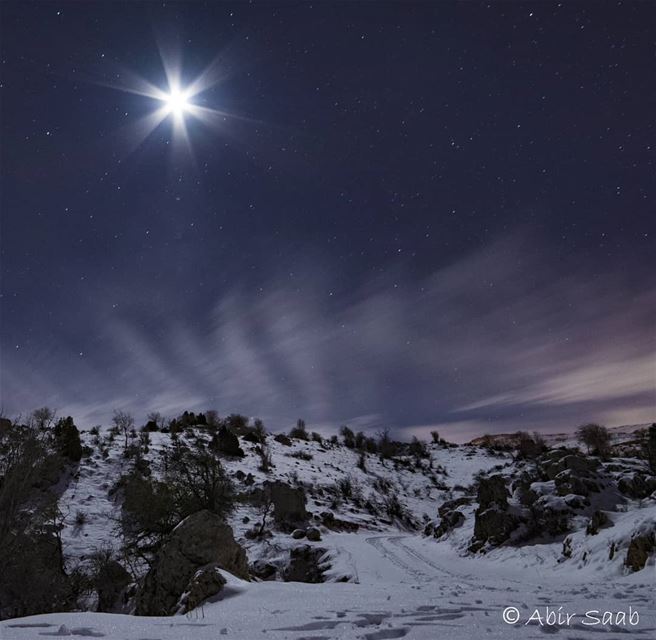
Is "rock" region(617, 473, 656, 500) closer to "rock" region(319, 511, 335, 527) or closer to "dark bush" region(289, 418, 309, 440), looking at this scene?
"rock" region(319, 511, 335, 527)

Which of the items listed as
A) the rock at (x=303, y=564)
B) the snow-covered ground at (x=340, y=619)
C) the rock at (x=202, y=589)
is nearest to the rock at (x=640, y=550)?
the snow-covered ground at (x=340, y=619)

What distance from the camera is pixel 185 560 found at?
486 inches

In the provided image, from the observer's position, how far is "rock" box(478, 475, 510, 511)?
26.6 metres

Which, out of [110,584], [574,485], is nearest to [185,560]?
[110,584]

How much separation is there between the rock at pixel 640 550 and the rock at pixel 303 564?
53.3 feet

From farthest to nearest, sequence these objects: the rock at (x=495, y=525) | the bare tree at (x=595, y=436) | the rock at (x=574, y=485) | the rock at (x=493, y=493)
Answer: the bare tree at (x=595, y=436) → the rock at (x=493, y=493) → the rock at (x=574, y=485) → the rock at (x=495, y=525)

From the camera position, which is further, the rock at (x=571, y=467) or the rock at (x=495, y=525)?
the rock at (x=571, y=467)

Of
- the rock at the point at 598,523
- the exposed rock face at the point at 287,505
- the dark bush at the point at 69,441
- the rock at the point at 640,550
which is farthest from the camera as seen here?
the dark bush at the point at 69,441

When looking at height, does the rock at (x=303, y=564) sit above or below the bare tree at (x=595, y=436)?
below

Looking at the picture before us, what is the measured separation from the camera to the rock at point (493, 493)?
2659 cm

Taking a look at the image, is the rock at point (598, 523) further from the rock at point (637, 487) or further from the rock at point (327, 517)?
the rock at point (327, 517)

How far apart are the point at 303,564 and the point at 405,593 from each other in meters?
21.3

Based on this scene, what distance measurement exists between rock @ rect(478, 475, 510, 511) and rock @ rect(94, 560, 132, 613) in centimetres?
2285

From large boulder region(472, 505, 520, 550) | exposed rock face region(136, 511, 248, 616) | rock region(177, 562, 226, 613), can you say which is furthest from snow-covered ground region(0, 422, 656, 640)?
exposed rock face region(136, 511, 248, 616)
